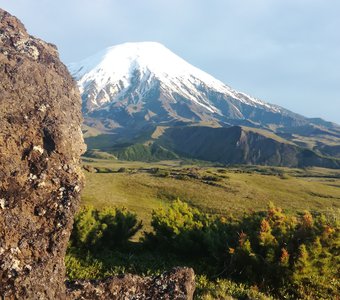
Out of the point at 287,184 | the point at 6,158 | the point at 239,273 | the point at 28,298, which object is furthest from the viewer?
the point at 287,184

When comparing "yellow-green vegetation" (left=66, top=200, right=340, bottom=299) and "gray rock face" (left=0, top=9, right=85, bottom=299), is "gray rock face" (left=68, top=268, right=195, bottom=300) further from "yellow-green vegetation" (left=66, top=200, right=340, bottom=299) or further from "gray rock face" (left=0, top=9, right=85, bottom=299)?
"yellow-green vegetation" (left=66, top=200, right=340, bottom=299)

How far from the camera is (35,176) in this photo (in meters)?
7.45

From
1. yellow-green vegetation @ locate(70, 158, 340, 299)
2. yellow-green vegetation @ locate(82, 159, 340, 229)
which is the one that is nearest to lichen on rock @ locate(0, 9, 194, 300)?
yellow-green vegetation @ locate(70, 158, 340, 299)

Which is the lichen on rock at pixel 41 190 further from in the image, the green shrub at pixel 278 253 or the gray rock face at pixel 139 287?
the green shrub at pixel 278 253

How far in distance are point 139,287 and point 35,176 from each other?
3.27m

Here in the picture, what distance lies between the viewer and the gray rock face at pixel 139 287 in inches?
316

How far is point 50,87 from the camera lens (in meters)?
8.64

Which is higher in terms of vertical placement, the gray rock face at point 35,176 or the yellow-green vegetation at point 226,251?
the gray rock face at point 35,176

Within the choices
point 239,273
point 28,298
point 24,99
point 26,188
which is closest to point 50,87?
point 24,99

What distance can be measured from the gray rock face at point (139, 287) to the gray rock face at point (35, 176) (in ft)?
2.07

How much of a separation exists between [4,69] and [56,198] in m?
2.97

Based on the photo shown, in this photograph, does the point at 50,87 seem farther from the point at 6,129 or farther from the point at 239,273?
the point at 239,273

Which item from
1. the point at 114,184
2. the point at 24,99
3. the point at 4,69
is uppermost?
the point at 4,69

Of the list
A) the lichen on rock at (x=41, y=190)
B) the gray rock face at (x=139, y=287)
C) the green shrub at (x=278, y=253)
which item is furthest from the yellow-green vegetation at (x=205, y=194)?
the lichen on rock at (x=41, y=190)
